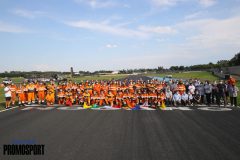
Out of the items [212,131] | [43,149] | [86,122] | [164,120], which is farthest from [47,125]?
[212,131]

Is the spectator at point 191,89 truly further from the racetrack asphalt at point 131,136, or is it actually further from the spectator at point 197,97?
the racetrack asphalt at point 131,136

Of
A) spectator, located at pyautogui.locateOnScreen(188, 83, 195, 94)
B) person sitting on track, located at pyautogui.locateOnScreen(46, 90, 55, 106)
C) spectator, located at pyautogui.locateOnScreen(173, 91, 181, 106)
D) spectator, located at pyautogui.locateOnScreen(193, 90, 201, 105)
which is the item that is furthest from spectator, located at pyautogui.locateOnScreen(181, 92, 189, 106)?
person sitting on track, located at pyautogui.locateOnScreen(46, 90, 55, 106)

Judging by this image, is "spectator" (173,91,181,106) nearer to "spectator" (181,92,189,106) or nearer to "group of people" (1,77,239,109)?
"group of people" (1,77,239,109)

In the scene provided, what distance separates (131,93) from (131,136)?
9.52m

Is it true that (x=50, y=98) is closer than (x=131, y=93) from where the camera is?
No

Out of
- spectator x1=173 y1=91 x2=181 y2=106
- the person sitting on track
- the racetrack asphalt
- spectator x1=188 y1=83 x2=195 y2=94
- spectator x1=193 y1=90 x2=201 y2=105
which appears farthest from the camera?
the person sitting on track

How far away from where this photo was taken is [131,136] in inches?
360

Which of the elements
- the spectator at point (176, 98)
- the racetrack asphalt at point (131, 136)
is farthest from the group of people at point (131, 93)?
the racetrack asphalt at point (131, 136)

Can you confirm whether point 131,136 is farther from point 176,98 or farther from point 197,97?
point 197,97

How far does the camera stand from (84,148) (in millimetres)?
7797

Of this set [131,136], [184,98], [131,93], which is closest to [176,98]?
[184,98]

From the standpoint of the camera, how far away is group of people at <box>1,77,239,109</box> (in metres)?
18.1

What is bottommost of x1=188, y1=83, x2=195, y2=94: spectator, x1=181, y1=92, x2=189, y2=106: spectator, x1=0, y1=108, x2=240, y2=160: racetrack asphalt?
x1=0, y1=108, x2=240, y2=160: racetrack asphalt

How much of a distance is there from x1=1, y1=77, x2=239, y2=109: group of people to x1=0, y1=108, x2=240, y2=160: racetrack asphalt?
16.2 ft
